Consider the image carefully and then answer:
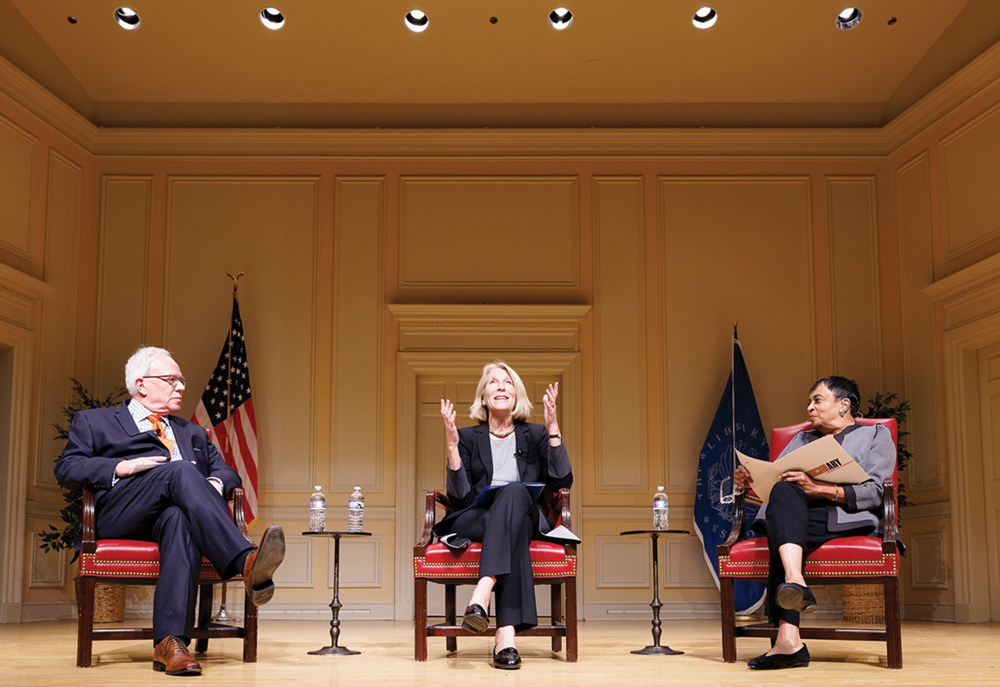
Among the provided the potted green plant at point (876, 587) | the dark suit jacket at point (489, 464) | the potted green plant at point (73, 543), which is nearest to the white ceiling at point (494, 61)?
the potted green plant at point (876, 587)

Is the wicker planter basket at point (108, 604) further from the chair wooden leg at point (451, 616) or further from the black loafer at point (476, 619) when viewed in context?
the black loafer at point (476, 619)

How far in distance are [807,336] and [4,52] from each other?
5.78m

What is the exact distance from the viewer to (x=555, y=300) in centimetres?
776

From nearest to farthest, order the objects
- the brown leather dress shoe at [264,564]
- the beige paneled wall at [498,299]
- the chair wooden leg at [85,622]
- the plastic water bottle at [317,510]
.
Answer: the brown leather dress shoe at [264,564], the chair wooden leg at [85,622], the plastic water bottle at [317,510], the beige paneled wall at [498,299]

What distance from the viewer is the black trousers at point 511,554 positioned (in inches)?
142

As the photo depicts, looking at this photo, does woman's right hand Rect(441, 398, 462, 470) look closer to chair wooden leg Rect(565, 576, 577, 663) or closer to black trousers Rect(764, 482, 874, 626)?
chair wooden leg Rect(565, 576, 577, 663)

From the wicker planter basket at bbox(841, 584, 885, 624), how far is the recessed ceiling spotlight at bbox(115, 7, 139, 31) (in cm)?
598

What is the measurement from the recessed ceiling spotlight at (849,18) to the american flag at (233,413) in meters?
4.62

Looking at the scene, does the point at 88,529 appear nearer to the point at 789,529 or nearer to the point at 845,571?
the point at 789,529

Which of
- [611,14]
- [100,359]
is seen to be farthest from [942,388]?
[100,359]

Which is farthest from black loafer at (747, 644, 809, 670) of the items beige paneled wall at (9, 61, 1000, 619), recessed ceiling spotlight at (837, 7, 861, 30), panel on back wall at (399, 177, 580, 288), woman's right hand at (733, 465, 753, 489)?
recessed ceiling spotlight at (837, 7, 861, 30)

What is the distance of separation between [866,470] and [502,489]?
1.35 meters

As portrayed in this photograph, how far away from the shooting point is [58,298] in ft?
24.1

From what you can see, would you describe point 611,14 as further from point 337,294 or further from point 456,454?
point 456,454
